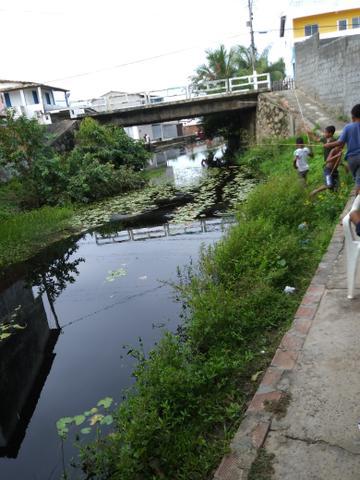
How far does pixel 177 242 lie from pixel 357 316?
196 inches

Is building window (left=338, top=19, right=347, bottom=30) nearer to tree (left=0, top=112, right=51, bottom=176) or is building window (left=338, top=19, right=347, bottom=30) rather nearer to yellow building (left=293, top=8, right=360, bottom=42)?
yellow building (left=293, top=8, right=360, bottom=42)

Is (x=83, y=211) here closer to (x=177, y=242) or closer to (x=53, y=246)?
(x=53, y=246)

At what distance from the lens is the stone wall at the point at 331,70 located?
1230 centimetres

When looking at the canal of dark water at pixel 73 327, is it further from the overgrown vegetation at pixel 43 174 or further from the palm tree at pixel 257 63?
→ the palm tree at pixel 257 63

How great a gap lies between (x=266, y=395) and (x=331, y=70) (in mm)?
14992

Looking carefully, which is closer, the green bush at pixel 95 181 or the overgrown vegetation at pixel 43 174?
the overgrown vegetation at pixel 43 174

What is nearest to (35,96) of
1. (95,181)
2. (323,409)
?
(95,181)

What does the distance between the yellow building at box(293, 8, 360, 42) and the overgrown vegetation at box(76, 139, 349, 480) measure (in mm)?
26082

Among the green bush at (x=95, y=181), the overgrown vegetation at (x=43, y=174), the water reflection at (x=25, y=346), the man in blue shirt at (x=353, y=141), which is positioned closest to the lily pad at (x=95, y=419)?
the water reflection at (x=25, y=346)

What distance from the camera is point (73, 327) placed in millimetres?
5078

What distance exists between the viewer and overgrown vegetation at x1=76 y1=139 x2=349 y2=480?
99.6 inches

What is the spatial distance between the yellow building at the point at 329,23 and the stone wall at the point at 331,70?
35.7 ft

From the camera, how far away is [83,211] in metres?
12.1

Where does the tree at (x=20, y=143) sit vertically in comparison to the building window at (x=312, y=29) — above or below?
below
